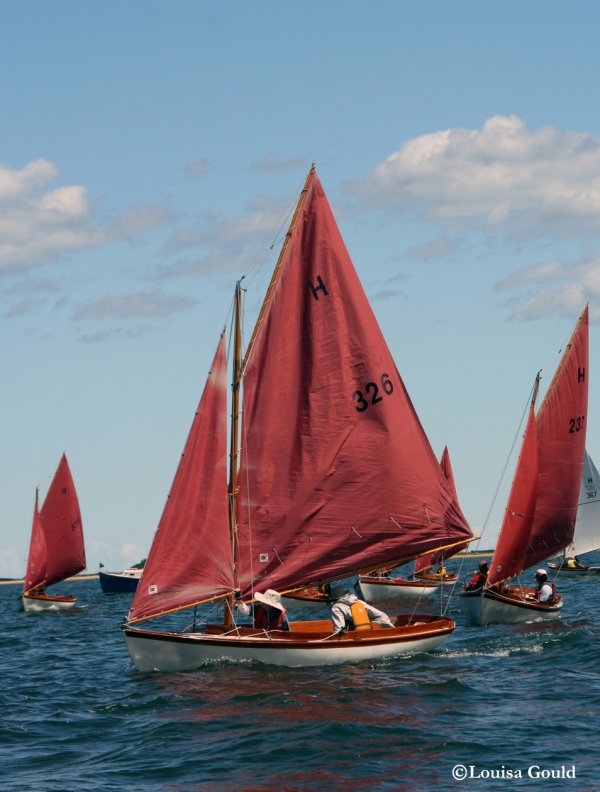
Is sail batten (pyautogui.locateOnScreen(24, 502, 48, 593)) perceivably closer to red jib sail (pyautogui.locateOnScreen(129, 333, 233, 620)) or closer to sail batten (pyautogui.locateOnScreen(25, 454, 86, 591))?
sail batten (pyautogui.locateOnScreen(25, 454, 86, 591))

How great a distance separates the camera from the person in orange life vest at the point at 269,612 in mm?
33062

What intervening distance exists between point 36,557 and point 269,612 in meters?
45.1

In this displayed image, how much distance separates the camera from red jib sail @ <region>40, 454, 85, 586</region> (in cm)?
7375

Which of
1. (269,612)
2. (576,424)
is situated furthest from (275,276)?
(576,424)

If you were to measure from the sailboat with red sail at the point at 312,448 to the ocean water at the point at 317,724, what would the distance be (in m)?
3.01

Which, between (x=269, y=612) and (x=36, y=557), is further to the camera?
(x=36, y=557)

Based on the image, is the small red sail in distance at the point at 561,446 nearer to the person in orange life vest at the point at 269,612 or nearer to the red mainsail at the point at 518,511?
the red mainsail at the point at 518,511

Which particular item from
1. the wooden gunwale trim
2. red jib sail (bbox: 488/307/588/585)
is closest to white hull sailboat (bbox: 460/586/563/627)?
red jib sail (bbox: 488/307/588/585)

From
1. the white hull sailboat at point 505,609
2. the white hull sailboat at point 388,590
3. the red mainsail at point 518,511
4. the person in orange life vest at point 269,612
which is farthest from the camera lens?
the white hull sailboat at point 388,590

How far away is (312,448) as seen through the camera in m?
34.0

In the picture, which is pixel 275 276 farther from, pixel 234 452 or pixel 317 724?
pixel 317 724

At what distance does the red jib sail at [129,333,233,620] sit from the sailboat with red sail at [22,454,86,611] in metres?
42.4

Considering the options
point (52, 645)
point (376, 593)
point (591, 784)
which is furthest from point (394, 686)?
point (376, 593)

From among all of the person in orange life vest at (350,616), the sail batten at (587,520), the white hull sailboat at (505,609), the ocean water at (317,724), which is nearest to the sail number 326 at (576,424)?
the white hull sailboat at (505,609)
